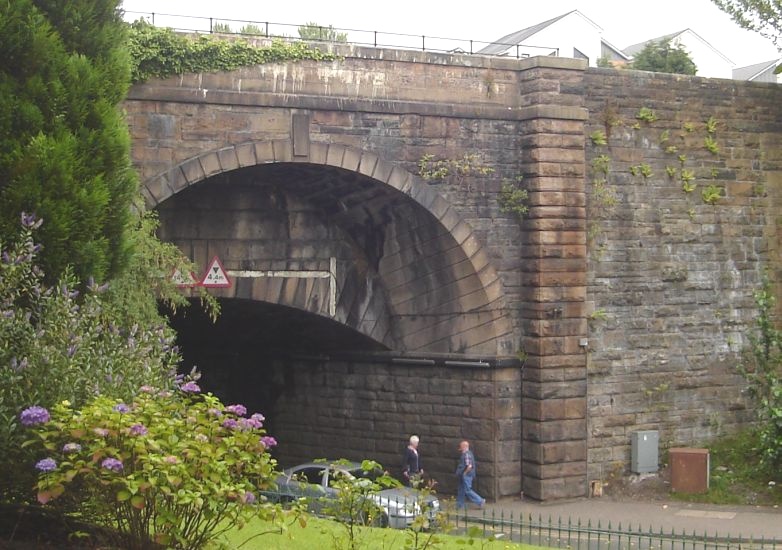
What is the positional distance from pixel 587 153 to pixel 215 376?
921cm

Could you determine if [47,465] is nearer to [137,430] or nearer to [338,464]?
[137,430]

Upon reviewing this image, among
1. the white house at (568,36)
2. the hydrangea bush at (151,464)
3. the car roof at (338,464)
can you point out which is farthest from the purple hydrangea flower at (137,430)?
the white house at (568,36)

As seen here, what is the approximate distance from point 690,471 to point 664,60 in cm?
1450

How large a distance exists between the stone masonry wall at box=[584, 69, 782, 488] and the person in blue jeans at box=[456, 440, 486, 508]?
6.94ft

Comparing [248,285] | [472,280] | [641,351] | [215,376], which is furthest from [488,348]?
[215,376]

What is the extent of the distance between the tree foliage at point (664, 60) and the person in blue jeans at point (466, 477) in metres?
15.2

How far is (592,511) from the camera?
17.1 metres

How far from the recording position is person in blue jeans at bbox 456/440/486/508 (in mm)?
17188

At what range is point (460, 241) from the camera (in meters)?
17.5

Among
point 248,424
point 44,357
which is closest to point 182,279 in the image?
point 44,357

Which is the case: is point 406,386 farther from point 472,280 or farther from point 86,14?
point 86,14

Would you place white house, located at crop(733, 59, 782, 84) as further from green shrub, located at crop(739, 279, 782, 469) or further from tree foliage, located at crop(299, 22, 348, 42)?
tree foliage, located at crop(299, 22, 348, 42)

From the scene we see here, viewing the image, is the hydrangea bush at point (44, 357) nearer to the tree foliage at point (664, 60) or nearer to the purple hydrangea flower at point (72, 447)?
the purple hydrangea flower at point (72, 447)

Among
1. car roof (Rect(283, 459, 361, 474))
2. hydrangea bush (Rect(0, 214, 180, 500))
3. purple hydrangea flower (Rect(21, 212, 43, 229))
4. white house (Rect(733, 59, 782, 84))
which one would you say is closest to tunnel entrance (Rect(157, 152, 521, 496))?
car roof (Rect(283, 459, 361, 474))
